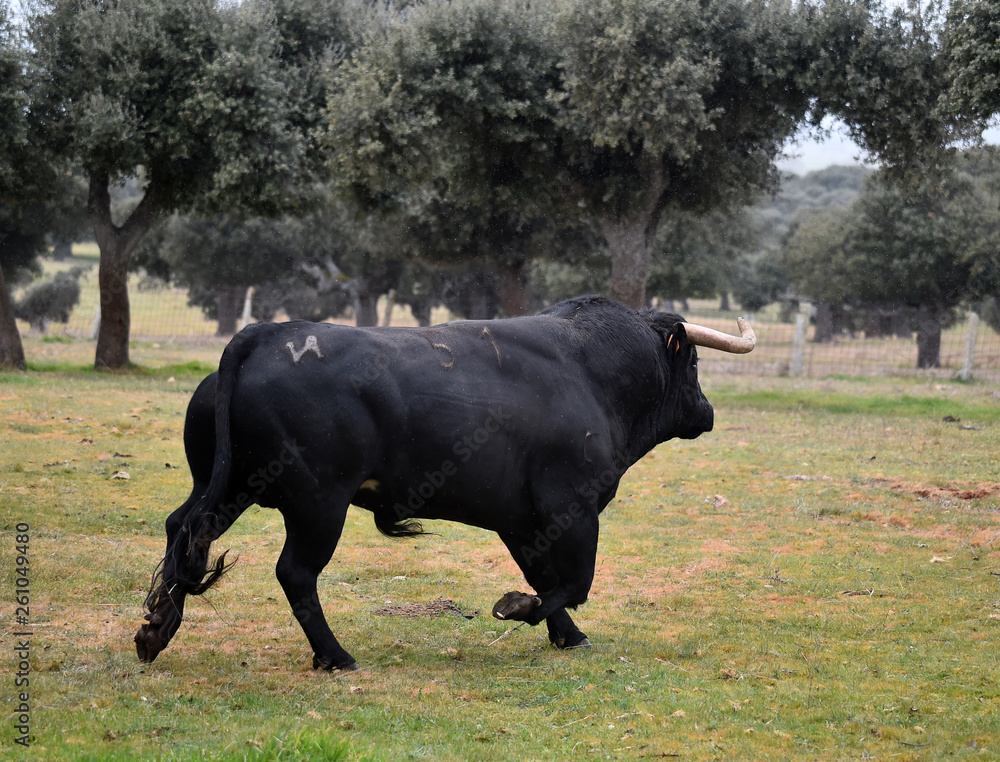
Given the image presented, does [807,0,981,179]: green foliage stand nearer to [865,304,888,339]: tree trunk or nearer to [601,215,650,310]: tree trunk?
[601,215,650,310]: tree trunk

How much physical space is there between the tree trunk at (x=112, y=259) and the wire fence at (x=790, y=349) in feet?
47.1

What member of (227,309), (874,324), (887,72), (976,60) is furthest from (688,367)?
(874,324)

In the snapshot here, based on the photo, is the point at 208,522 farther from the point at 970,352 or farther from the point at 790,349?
the point at 790,349

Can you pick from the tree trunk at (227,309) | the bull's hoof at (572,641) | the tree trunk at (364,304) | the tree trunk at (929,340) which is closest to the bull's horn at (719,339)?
the bull's hoof at (572,641)

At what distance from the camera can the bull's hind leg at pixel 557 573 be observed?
229 inches

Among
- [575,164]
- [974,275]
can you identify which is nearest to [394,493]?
[575,164]

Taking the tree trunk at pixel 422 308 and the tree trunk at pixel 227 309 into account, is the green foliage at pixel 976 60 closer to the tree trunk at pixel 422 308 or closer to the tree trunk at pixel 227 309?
the tree trunk at pixel 227 309

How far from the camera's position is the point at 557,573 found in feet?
20.1

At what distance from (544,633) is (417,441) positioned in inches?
72.0

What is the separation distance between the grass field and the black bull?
19.1 inches

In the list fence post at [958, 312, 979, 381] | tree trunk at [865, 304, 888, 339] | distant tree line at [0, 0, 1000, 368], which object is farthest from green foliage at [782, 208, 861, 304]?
distant tree line at [0, 0, 1000, 368]

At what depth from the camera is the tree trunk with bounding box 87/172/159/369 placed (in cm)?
2169

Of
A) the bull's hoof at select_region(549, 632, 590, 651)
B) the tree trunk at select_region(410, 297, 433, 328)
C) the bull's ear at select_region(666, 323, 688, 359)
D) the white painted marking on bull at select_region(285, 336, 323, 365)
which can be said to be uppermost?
the bull's ear at select_region(666, 323, 688, 359)

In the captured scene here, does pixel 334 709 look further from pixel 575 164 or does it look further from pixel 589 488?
pixel 575 164
